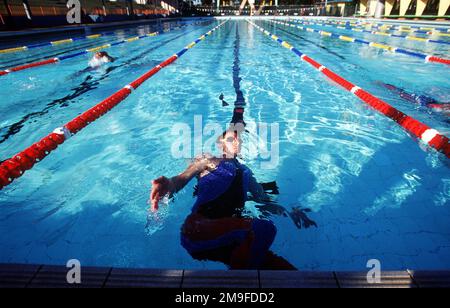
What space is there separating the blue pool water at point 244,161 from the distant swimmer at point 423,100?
0.22 meters

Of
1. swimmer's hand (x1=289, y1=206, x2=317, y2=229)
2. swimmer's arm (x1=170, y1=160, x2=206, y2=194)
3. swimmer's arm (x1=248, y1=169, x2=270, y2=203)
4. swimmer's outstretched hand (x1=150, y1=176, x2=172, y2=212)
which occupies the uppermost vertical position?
swimmer's outstretched hand (x1=150, y1=176, x2=172, y2=212)

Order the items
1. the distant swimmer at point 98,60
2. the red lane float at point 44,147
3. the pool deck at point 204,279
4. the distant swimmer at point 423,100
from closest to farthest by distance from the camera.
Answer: the pool deck at point 204,279, the red lane float at point 44,147, the distant swimmer at point 423,100, the distant swimmer at point 98,60

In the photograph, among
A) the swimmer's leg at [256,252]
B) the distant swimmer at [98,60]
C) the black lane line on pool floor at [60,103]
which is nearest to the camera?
the swimmer's leg at [256,252]

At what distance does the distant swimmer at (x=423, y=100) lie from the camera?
15.5ft

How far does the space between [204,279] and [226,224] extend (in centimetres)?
51

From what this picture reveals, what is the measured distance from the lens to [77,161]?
3.43 meters

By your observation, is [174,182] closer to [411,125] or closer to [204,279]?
[204,279]

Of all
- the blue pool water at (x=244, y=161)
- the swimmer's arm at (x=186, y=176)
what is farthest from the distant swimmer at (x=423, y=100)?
the swimmer's arm at (x=186, y=176)

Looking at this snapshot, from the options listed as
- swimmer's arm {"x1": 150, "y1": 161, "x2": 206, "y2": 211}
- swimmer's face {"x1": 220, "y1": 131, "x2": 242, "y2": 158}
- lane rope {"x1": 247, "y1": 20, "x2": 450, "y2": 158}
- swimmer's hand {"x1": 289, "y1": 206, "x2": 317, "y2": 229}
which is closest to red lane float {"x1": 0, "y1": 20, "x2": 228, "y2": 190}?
swimmer's arm {"x1": 150, "y1": 161, "x2": 206, "y2": 211}

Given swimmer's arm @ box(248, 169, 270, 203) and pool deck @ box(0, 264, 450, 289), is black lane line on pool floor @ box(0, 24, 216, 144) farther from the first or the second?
swimmer's arm @ box(248, 169, 270, 203)

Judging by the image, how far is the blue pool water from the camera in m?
2.19

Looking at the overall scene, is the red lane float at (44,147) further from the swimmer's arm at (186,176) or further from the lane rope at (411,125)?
the lane rope at (411,125)

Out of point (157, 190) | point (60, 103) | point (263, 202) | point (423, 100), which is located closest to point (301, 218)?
point (263, 202)

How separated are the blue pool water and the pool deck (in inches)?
25.4
